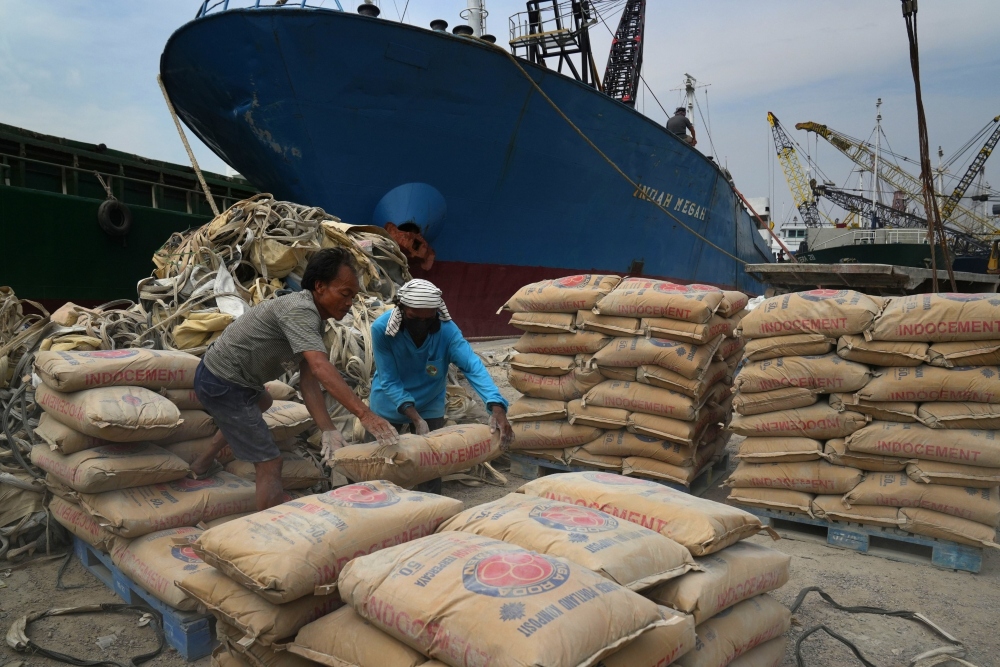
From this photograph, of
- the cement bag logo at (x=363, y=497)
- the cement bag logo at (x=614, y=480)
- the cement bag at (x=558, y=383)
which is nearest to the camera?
the cement bag logo at (x=363, y=497)

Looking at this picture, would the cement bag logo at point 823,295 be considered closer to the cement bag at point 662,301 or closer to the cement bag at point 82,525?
the cement bag at point 662,301

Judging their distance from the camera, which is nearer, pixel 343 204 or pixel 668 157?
pixel 343 204

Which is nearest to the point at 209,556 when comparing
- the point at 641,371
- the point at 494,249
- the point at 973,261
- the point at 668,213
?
the point at 641,371

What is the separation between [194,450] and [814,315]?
11.8 ft

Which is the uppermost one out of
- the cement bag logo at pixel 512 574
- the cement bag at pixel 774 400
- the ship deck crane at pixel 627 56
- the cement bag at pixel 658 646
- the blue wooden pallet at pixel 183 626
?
the ship deck crane at pixel 627 56

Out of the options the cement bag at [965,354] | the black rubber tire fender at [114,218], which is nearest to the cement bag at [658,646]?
the cement bag at [965,354]

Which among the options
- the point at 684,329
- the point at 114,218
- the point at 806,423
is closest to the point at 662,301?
the point at 684,329

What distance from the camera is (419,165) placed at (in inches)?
390

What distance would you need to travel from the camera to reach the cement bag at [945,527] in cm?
329

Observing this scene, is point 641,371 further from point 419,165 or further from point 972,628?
point 419,165

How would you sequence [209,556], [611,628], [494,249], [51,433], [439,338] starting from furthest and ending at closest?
[494,249], [439,338], [51,433], [209,556], [611,628]

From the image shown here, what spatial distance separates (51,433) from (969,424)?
4.71 meters

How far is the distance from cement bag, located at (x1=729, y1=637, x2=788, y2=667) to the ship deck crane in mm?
17430

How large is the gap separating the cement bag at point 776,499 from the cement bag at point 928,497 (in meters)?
0.22
